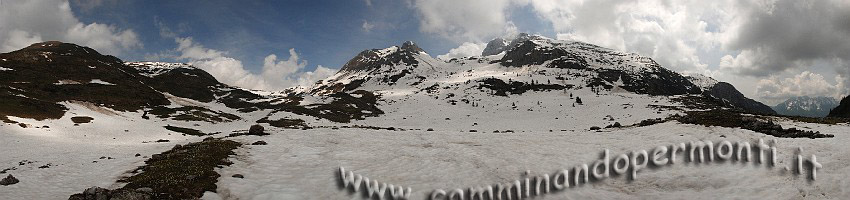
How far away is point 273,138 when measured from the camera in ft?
122

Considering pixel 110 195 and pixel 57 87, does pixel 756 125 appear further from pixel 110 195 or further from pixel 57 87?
pixel 57 87

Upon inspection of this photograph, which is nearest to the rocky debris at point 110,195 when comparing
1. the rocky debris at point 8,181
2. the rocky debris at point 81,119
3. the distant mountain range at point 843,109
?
the rocky debris at point 8,181

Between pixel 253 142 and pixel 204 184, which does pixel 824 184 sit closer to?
pixel 204 184

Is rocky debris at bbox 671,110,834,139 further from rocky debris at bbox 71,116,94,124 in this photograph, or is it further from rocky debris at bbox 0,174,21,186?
rocky debris at bbox 71,116,94,124

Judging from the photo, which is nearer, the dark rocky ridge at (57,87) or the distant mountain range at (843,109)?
the dark rocky ridge at (57,87)

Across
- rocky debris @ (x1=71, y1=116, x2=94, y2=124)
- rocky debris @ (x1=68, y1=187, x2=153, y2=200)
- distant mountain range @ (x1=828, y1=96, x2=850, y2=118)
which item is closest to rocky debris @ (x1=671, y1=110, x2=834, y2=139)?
rocky debris @ (x1=68, y1=187, x2=153, y2=200)

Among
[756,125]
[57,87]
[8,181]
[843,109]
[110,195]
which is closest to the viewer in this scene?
[110,195]

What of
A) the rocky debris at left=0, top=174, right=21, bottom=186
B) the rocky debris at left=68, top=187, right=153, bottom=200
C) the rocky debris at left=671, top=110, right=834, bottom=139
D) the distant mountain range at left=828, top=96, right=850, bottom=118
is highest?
the distant mountain range at left=828, top=96, right=850, bottom=118

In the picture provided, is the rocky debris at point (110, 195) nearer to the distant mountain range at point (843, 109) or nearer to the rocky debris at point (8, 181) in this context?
the rocky debris at point (8, 181)

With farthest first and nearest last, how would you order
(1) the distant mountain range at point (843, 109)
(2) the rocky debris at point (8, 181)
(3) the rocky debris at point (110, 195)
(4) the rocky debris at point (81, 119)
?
(1) the distant mountain range at point (843, 109)
(4) the rocky debris at point (81, 119)
(2) the rocky debris at point (8, 181)
(3) the rocky debris at point (110, 195)

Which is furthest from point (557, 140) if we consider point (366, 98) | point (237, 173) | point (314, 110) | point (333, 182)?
point (366, 98)

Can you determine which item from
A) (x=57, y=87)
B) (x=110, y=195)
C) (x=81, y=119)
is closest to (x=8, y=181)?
(x=110, y=195)

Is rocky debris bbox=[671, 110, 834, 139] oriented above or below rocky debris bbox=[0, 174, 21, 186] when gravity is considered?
above

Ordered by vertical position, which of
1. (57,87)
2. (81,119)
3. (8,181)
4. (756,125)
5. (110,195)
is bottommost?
(8,181)
